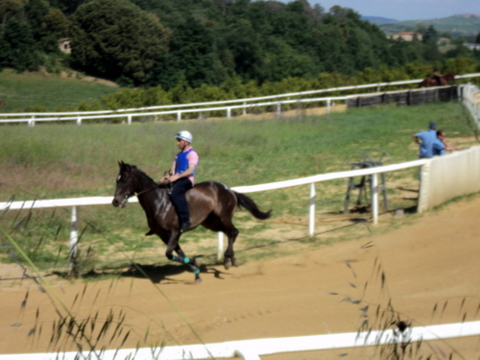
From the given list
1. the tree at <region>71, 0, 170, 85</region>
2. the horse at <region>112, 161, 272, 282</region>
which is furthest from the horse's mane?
the tree at <region>71, 0, 170, 85</region>

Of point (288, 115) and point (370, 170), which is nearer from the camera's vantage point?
point (370, 170)

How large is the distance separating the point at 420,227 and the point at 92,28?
138 feet

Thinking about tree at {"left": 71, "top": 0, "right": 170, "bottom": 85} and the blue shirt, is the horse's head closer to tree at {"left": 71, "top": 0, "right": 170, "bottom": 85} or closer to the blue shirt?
the blue shirt

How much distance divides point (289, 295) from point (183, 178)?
2.23 m

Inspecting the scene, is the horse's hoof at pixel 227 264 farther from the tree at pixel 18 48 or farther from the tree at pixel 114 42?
the tree at pixel 114 42

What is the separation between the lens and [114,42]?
49125mm

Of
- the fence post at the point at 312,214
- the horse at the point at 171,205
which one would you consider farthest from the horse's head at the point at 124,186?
the fence post at the point at 312,214

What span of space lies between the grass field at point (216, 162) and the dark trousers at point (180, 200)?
102 cm

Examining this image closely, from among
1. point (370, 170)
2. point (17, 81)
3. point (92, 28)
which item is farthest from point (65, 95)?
point (370, 170)

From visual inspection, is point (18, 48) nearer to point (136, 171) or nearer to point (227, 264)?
point (136, 171)

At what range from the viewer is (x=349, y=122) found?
82.4 ft

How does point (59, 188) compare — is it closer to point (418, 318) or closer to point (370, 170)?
point (370, 170)

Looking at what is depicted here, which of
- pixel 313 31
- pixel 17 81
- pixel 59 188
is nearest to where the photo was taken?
pixel 59 188

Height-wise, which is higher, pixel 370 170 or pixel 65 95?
pixel 370 170
